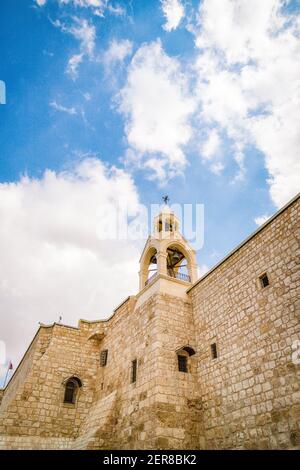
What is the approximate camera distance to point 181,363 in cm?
1084

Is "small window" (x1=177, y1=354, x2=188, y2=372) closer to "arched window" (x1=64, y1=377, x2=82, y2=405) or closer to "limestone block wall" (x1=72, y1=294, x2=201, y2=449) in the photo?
"limestone block wall" (x1=72, y1=294, x2=201, y2=449)

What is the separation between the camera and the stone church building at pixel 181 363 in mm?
7957

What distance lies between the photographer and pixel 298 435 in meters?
6.77

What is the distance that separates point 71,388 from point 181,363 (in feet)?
20.8

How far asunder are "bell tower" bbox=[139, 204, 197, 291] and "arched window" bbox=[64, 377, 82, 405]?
524 cm

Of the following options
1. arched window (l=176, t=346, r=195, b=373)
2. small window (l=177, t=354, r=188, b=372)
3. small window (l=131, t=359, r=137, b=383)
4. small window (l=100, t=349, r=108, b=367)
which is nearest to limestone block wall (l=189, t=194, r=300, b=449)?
arched window (l=176, t=346, r=195, b=373)

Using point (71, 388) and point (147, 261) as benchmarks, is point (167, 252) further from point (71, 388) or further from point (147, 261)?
point (71, 388)

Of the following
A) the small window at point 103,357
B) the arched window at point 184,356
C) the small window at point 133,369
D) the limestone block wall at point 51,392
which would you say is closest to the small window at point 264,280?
the arched window at point 184,356

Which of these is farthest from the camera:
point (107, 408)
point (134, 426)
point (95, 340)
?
point (95, 340)

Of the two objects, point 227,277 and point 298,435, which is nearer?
point 298,435

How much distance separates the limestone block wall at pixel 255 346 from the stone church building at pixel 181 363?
0.03 m
